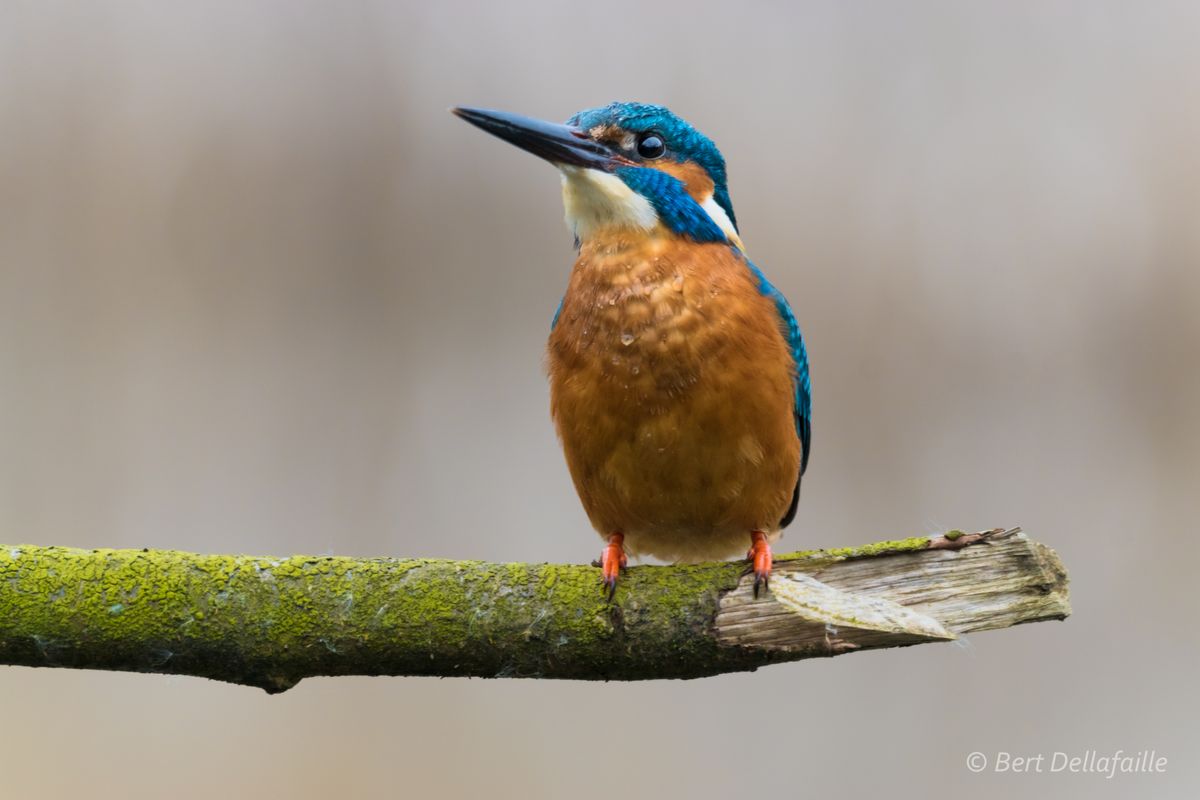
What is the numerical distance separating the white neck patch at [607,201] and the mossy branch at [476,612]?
90cm

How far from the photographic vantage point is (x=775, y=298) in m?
2.60

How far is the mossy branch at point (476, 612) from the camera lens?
6.05ft

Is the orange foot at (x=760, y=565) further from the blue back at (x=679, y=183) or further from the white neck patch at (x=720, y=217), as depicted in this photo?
the white neck patch at (x=720, y=217)

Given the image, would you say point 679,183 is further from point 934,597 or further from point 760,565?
point 934,597

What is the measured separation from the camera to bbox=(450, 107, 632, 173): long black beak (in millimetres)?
2451

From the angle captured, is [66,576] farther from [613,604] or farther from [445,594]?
[613,604]

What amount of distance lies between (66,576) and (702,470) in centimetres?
124

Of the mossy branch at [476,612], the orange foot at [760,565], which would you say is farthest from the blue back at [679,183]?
the mossy branch at [476,612]

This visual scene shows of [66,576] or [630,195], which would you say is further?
[630,195]

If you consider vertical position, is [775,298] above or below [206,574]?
above

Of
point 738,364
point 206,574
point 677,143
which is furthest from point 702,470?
point 206,574

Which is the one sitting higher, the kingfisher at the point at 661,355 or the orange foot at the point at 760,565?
the kingfisher at the point at 661,355

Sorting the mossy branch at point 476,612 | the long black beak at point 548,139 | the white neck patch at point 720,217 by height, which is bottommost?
the mossy branch at point 476,612

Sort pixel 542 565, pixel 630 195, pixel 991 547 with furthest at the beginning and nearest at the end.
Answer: pixel 630 195 < pixel 542 565 < pixel 991 547
